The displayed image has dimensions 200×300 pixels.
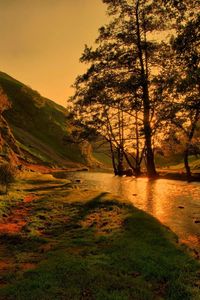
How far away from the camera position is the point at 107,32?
42.7 m

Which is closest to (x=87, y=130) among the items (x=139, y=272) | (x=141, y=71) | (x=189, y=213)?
(x=141, y=71)

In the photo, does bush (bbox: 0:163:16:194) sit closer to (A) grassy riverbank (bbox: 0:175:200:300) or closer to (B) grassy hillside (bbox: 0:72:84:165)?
(A) grassy riverbank (bbox: 0:175:200:300)

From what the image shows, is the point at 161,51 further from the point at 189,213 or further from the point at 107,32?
the point at 189,213

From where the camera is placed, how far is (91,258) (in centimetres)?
1245

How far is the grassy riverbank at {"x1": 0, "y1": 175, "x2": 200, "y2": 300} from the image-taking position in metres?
9.96

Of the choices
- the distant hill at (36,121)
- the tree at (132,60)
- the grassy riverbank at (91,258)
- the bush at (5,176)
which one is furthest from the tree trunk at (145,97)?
the distant hill at (36,121)

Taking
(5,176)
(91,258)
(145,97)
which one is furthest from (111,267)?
(145,97)

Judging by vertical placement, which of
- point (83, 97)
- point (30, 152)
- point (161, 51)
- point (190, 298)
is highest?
point (161, 51)

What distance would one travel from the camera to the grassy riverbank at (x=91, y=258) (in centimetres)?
996

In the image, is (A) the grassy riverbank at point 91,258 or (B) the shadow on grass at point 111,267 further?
(A) the grassy riverbank at point 91,258

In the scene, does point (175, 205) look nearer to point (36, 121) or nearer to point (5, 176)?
point (5, 176)

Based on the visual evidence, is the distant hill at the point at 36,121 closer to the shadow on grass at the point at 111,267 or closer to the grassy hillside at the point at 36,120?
the grassy hillside at the point at 36,120

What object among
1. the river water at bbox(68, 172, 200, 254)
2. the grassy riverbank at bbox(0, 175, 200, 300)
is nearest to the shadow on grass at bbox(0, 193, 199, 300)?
the grassy riverbank at bbox(0, 175, 200, 300)

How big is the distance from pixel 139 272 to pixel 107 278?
1.32 metres
